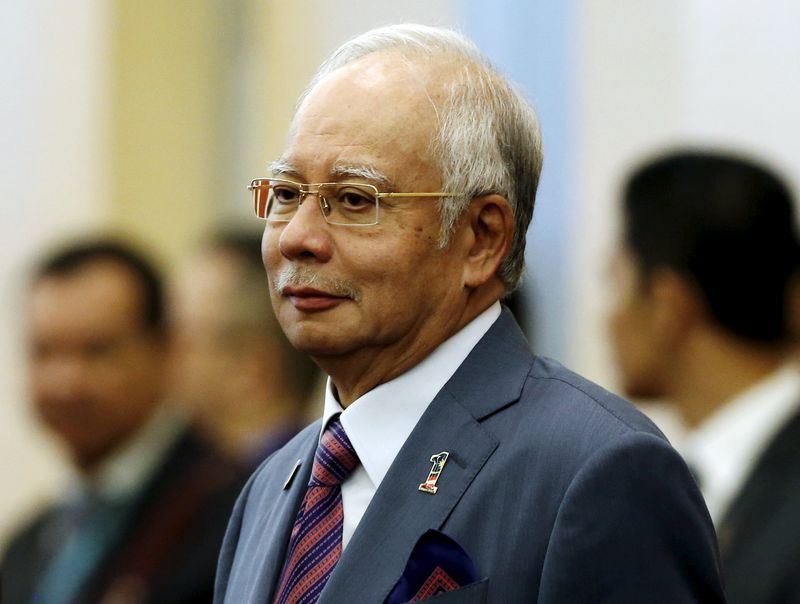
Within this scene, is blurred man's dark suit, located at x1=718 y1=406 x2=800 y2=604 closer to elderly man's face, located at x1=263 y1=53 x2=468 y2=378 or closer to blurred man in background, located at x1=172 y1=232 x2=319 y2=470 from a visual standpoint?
elderly man's face, located at x1=263 y1=53 x2=468 y2=378

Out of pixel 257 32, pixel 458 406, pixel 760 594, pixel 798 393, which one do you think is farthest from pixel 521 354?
pixel 257 32

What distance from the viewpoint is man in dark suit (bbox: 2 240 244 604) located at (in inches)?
245

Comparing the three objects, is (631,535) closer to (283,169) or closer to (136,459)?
(283,169)

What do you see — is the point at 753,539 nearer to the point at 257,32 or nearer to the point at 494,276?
the point at 494,276

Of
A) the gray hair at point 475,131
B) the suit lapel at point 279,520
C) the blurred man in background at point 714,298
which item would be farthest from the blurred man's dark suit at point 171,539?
the gray hair at point 475,131

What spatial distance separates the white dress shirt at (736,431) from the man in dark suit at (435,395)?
7.48 feet

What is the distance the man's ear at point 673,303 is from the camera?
5426mm

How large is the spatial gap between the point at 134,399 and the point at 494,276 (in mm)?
3924

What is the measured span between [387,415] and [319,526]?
22 cm

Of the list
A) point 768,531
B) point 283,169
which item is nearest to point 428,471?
point 283,169

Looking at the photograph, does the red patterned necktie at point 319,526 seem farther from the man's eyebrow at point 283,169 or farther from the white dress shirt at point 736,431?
the white dress shirt at point 736,431

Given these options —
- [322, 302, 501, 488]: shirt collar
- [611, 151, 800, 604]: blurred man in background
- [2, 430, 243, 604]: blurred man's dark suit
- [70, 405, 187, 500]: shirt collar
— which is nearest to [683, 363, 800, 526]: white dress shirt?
[611, 151, 800, 604]: blurred man in background

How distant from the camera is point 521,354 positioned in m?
3.04

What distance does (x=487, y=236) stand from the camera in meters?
3.09
